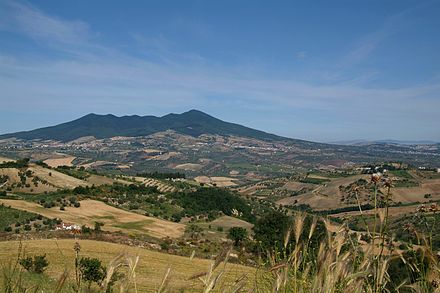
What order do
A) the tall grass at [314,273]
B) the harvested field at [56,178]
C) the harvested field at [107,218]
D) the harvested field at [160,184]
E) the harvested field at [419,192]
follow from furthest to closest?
1. the harvested field at [419,192]
2. the harvested field at [160,184]
3. the harvested field at [56,178]
4. the harvested field at [107,218]
5. the tall grass at [314,273]

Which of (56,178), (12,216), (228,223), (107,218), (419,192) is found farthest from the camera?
(419,192)

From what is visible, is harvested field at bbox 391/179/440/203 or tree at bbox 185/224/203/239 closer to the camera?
tree at bbox 185/224/203/239

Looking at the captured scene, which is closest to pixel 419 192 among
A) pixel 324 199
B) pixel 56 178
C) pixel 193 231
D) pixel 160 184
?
pixel 324 199

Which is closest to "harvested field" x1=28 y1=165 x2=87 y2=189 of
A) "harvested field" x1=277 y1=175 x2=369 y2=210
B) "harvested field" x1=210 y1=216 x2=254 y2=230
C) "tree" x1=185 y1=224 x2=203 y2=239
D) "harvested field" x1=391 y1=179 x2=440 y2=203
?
"harvested field" x1=210 y1=216 x2=254 y2=230

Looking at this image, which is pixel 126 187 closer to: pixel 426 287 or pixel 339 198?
pixel 339 198

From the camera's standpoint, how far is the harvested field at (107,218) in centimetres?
6120

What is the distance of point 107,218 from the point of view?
69.1 metres

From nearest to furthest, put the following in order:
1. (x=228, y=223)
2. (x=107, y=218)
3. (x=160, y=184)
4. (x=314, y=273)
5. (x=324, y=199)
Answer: (x=314, y=273), (x=107, y=218), (x=228, y=223), (x=160, y=184), (x=324, y=199)

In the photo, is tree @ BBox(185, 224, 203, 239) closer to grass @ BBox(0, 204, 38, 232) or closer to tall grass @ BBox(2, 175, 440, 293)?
grass @ BBox(0, 204, 38, 232)

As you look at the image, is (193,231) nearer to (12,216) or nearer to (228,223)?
(228,223)

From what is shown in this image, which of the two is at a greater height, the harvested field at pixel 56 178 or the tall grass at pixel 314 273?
the tall grass at pixel 314 273

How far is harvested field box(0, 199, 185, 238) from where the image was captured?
61.2 metres

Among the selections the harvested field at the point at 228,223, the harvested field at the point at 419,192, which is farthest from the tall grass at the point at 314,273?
the harvested field at the point at 419,192

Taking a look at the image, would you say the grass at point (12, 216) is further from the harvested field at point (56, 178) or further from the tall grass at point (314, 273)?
the tall grass at point (314, 273)
